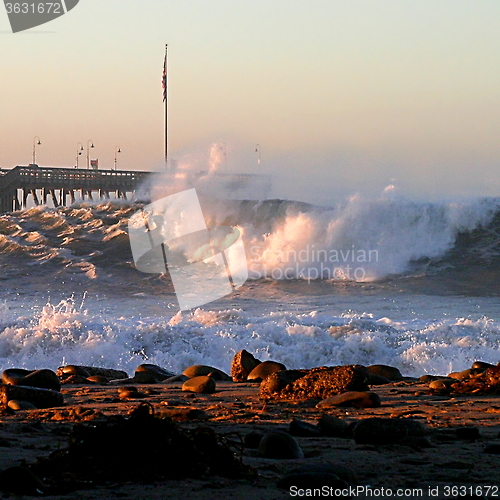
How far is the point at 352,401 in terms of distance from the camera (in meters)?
6.70

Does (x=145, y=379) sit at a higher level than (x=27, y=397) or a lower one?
lower

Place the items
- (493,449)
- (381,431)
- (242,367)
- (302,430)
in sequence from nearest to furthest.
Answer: (493,449)
(381,431)
(302,430)
(242,367)

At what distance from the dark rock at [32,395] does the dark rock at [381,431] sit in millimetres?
3042

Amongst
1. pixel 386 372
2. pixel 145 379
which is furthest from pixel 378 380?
pixel 145 379

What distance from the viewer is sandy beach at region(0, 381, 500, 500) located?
3.83m

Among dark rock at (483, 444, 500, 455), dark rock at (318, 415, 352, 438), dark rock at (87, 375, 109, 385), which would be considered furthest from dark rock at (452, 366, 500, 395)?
dark rock at (87, 375, 109, 385)

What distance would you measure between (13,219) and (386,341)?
28670 millimetres

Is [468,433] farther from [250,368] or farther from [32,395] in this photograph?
[250,368]

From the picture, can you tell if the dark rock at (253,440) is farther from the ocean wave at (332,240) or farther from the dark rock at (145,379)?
the ocean wave at (332,240)

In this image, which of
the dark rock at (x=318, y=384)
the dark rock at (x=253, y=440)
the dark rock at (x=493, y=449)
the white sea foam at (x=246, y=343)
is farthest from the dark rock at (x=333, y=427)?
the white sea foam at (x=246, y=343)

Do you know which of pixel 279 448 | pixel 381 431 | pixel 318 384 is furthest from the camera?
pixel 318 384

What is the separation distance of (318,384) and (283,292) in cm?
1481

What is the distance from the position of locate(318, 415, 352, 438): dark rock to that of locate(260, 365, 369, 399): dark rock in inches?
66.4

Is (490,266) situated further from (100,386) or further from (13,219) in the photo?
(13,219)
